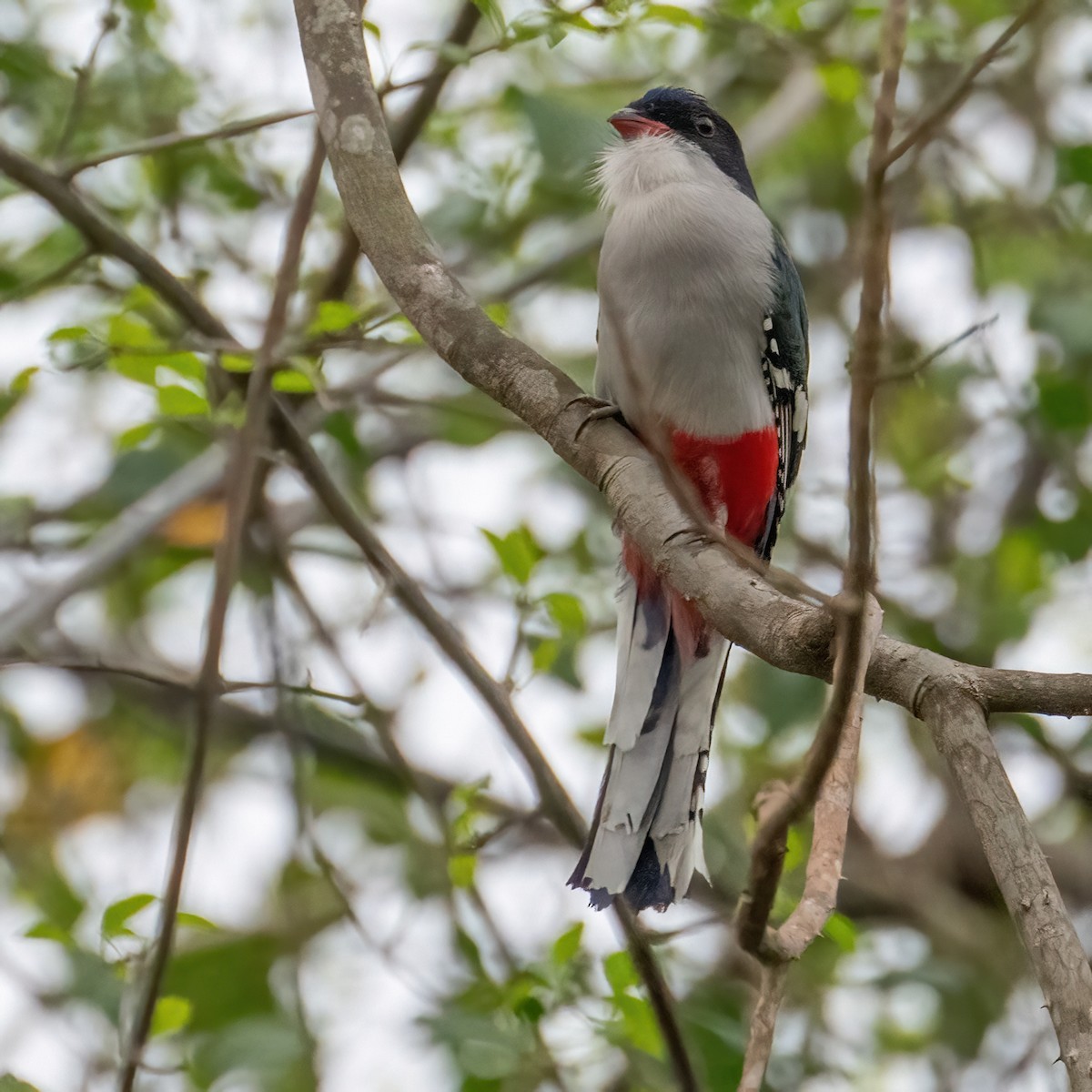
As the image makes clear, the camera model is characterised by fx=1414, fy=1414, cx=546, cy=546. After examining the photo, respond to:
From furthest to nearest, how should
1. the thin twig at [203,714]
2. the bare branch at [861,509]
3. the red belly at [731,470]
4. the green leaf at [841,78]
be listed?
the green leaf at [841,78] → the red belly at [731,470] → the thin twig at [203,714] → the bare branch at [861,509]

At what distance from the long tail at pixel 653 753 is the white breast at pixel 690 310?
1.59 ft

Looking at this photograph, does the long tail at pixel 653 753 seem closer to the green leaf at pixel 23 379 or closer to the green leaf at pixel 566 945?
the green leaf at pixel 566 945

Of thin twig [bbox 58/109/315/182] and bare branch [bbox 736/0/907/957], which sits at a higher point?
thin twig [bbox 58/109/315/182]

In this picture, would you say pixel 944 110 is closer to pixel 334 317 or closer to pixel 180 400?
pixel 334 317

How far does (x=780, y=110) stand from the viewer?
18.1ft

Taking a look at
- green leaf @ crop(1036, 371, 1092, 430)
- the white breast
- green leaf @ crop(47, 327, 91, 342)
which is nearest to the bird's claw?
the white breast

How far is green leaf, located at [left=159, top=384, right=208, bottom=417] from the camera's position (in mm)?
3088

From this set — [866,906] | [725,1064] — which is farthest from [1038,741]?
[725,1064]

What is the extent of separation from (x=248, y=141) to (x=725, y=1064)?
3427mm

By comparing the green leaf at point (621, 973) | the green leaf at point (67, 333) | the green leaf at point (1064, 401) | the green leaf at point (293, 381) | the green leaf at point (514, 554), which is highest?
the green leaf at point (1064, 401)

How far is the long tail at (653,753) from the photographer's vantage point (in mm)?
3150

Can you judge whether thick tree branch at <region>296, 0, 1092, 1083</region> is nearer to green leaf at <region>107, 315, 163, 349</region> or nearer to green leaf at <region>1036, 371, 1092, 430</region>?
green leaf at <region>107, 315, 163, 349</region>

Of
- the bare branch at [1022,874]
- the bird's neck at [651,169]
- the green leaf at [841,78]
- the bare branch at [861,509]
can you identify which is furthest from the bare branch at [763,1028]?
the green leaf at [841,78]

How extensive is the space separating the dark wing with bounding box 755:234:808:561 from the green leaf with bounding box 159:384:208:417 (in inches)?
58.8
